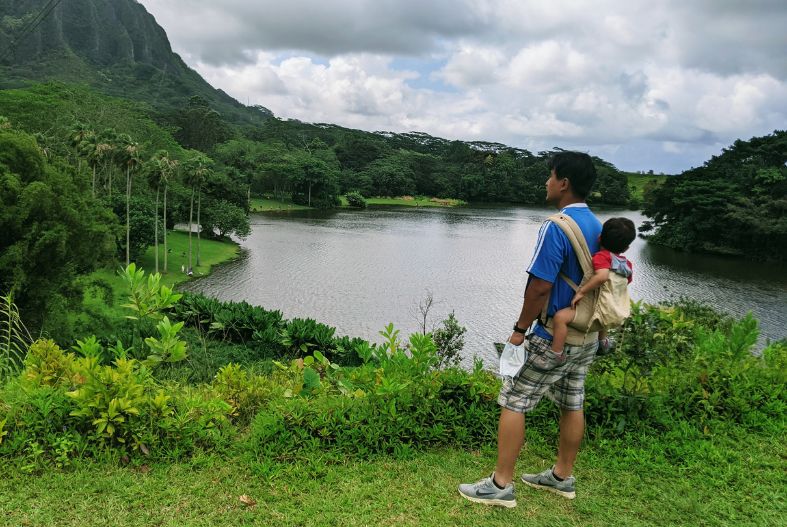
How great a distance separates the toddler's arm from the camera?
2.36 meters

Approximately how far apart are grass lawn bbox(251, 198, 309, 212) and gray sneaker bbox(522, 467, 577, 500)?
5256cm

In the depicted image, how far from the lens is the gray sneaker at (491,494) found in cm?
254

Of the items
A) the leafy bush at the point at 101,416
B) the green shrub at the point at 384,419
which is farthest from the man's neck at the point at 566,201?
the leafy bush at the point at 101,416

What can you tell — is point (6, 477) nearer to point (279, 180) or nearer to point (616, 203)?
point (279, 180)

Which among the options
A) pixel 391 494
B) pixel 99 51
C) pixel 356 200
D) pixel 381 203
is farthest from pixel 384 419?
pixel 99 51

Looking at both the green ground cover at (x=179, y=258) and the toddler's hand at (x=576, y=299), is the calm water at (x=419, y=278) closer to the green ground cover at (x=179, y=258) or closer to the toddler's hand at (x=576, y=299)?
the green ground cover at (x=179, y=258)

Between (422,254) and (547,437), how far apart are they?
1162 inches

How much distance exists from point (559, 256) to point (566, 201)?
342 millimetres

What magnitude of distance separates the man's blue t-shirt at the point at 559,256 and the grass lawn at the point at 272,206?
2075 inches

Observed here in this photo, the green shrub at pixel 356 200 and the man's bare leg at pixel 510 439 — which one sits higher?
the green shrub at pixel 356 200

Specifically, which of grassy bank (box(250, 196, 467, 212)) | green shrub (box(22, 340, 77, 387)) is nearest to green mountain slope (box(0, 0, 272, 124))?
grassy bank (box(250, 196, 467, 212))

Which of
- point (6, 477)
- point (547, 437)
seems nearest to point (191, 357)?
point (6, 477)

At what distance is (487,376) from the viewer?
12.0 ft

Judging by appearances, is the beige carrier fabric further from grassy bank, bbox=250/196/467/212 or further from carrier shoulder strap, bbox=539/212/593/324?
grassy bank, bbox=250/196/467/212
